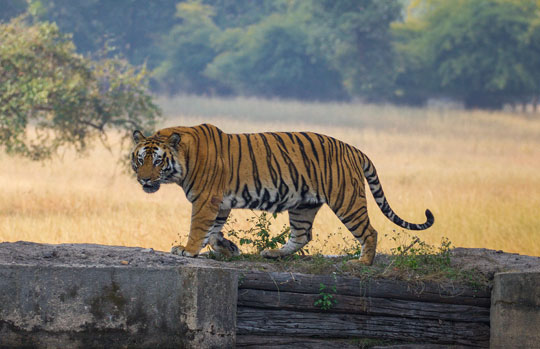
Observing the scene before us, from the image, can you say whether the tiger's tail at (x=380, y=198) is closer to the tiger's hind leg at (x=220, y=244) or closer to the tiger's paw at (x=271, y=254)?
the tiger's paw at (x=271, y=254)

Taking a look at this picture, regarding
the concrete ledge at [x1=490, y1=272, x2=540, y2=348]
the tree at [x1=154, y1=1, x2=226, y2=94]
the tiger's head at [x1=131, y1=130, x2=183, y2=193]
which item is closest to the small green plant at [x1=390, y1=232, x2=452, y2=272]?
the concrete ledge at [x1=490, y1=272, x2=540, y2=348]

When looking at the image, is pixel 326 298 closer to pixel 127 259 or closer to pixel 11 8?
pixel 127 259

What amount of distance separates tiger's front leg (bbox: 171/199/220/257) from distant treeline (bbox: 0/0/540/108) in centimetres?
4103

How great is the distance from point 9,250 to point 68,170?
1362 centimetres

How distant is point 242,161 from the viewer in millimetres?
7977

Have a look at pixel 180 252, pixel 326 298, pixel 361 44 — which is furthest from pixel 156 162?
pixel 361 44

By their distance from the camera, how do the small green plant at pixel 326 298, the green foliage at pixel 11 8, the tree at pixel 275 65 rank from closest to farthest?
the small green plant at pixel 326 298, the green foliage at pixel 11 8, the tree at pixel 275 65

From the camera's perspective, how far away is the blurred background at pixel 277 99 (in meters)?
14.3

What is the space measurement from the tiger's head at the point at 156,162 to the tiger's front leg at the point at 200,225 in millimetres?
343

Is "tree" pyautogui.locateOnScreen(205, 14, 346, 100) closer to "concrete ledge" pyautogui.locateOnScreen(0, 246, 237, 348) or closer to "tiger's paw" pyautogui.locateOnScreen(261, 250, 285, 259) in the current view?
"tiger's paw" pyautogui.locateOnScreen(261, 250, 285, 259)

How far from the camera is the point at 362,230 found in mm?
8117

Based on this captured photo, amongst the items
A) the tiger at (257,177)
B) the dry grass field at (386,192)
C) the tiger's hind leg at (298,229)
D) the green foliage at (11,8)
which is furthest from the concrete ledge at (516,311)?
the green foliage at (11,8)

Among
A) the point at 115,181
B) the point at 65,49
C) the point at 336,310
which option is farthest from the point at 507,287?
the point at 115,181

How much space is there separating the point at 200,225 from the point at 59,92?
7647 mm
